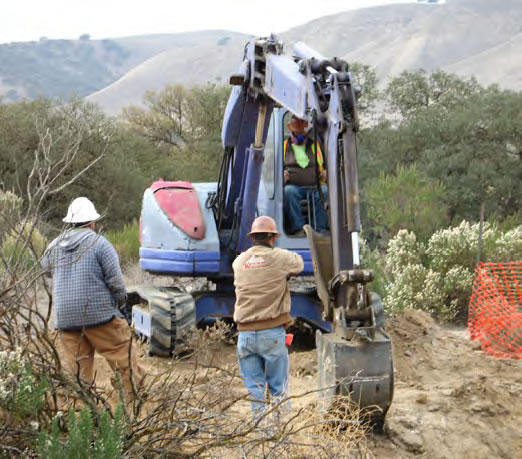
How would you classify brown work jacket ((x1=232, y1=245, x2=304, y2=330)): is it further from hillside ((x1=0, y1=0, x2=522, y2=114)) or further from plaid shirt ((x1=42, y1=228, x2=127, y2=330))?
hillside ((x1=0, y1=0, x2=522, y2=114))

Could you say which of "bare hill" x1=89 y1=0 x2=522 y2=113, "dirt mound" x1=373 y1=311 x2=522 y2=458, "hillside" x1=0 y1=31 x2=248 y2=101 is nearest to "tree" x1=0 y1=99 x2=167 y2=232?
"dirt mound" x1=373 y1=311 x2=522 y2=458

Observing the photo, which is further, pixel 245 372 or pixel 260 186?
pixel 260 186

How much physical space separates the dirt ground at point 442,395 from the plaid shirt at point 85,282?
180 cm

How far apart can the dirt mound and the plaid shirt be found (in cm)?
231

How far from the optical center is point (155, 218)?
9.39 m

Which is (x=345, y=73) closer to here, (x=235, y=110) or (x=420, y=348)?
(x=235, y=110)

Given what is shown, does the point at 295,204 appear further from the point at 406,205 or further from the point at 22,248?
the point at 406,205

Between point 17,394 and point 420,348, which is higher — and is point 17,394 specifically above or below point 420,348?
above

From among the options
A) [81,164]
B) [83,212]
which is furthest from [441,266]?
[81,164]

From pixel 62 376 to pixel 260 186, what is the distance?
5604 mm

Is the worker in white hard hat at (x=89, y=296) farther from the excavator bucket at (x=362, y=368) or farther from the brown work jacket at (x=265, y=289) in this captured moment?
the excavator bucket at (x=362, y=368)

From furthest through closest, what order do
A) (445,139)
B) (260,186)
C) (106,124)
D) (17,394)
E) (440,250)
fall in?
(445,139) → (106,124) → (440,250) → (260,186) → (17,394)

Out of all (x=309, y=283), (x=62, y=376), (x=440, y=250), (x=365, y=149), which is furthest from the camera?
(x=365, y=149)

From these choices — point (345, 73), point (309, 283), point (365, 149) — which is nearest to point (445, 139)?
point (365, 149)
